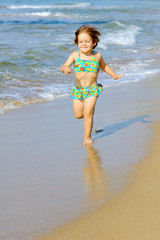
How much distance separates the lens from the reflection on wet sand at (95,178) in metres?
2.97

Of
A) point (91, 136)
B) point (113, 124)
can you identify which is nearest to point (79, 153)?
point (91, 136)

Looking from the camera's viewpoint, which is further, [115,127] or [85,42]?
[115,127]

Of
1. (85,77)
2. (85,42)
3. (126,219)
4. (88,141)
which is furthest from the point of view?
(85,77)

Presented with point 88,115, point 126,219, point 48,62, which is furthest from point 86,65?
point 48,62

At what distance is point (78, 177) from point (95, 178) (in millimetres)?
138

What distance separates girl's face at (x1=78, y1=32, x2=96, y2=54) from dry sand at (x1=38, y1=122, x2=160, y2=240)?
6.45ft

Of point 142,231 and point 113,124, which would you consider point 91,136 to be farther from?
point 142,231

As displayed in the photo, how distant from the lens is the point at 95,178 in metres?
3.33

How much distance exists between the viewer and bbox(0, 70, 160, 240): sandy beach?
254cm

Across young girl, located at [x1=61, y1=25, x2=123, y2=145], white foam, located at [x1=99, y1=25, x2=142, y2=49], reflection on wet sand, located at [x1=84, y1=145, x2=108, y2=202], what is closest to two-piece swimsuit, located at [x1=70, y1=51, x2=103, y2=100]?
young girl, located at [x1=61, y1=25, x2=123, y2=145]

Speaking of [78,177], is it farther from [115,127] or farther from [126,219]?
[115,127]

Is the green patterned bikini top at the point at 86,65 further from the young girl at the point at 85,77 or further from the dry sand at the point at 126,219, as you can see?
the dry sand at the point at 126,219

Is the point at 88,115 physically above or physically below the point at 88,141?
above

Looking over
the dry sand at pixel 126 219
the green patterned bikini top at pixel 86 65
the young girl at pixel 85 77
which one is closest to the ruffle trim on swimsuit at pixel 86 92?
the young girl at pixel 85 77
